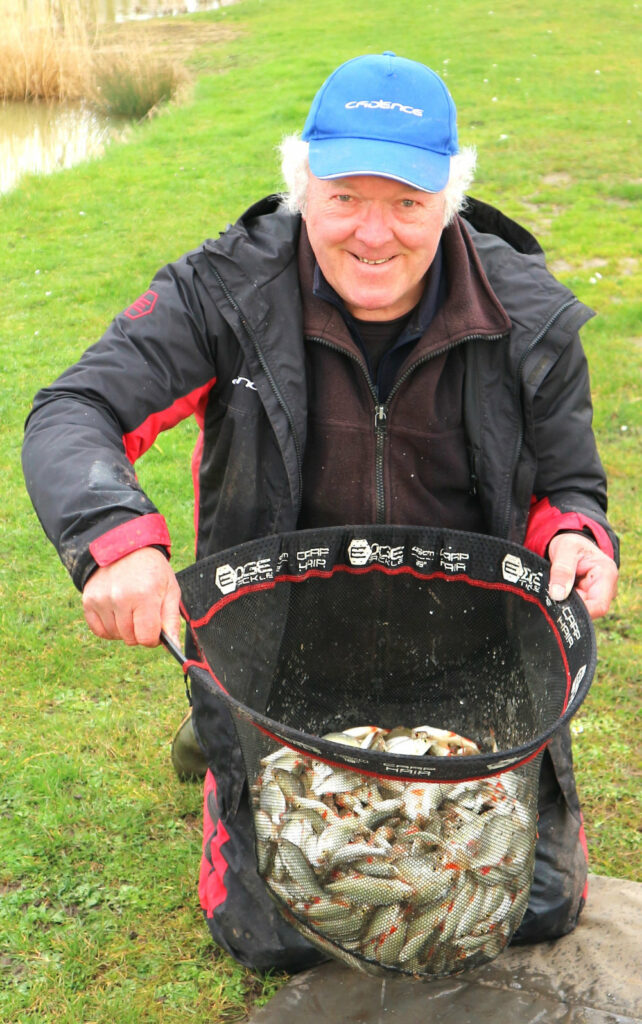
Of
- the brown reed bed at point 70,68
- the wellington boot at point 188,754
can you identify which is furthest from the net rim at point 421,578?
the brown reed bed at point 70,68

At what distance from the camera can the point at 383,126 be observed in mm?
2131

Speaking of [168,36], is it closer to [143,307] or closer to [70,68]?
[70,68]

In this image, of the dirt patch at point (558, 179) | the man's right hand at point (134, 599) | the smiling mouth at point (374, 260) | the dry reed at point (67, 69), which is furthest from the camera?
the dry reed at point (67, 69)

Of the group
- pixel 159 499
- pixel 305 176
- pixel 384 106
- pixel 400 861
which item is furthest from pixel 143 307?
pixel 159 499

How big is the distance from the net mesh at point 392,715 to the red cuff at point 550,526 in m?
0.12

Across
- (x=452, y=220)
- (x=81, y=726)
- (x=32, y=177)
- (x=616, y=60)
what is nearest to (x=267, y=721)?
(x=452, y=220)

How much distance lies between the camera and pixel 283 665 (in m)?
2.50

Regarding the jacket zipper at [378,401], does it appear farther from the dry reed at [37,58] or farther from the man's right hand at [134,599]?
the dry reed at [37,58]

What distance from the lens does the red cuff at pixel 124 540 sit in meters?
1.75

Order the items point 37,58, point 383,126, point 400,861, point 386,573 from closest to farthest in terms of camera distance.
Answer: point 400,861 < point 383,126 < point 386,573 < point 37,58

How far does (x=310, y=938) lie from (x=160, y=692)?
135cm

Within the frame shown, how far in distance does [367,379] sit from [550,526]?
539mm

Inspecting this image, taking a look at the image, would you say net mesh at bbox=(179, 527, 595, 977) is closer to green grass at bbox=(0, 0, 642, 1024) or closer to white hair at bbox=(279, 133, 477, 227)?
green grass at bbox=(0, 0, 642, 1024)

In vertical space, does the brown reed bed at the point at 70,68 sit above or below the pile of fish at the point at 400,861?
above
